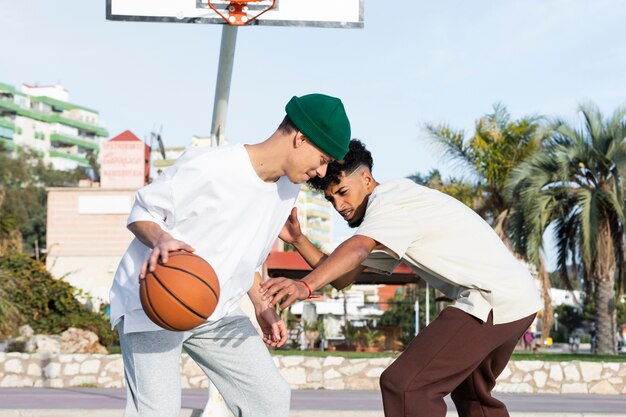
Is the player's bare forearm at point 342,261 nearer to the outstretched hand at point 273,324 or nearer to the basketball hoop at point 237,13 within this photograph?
the outstretched hand at point 273,324

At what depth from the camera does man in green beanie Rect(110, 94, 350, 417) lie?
157 inches

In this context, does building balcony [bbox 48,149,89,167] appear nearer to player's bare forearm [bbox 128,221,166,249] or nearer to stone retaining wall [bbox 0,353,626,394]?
stone retaining wall [bbox 0,353,626,394]

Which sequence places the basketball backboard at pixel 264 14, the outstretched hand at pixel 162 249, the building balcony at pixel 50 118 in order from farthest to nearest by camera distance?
the building balcony at pixel 50 118
the basketball backboard at pixel 264 14
the outstretched hand at pixel 162 249

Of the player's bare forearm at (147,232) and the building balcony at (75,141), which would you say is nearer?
the player's bare forearm at (147,232)

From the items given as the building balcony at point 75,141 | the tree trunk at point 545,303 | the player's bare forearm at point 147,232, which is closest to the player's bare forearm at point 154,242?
the player's bare forearm at point 147,232

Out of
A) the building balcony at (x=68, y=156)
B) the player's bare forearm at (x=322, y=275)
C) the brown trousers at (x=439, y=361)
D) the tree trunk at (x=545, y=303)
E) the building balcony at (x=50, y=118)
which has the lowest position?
the tree trunk at (x=545, y=303)

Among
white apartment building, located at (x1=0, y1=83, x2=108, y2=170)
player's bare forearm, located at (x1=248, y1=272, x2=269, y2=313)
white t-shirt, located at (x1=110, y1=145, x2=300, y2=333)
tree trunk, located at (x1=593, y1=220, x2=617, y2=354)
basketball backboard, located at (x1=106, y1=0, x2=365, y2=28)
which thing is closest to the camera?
white t-shirt, located at (x1=110, y1=145, x2=300, y2=333)

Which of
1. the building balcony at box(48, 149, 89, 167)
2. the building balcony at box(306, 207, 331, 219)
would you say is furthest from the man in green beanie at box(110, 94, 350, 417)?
the building balcony at box(306, 207, 331, 219)

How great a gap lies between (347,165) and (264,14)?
14.0ft

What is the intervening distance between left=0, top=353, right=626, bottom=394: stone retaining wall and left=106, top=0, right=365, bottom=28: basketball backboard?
7.59 metres

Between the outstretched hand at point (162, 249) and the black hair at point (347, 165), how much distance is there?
1.17 meters

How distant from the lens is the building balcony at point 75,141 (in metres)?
146

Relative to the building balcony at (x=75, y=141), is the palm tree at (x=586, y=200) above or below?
below

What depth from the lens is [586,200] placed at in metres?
23.9
